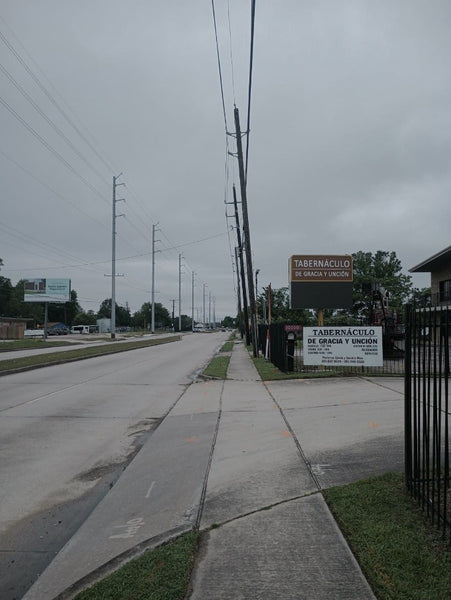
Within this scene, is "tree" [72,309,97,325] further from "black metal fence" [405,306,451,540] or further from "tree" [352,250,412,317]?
"black metal fence" [405,306,451,540]

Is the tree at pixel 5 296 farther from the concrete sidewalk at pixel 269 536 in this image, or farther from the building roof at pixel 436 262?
the concrete sidewalk at pixel 269 536

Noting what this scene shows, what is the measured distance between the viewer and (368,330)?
15680mm

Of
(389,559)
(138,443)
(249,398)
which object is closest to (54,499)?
(138,443)

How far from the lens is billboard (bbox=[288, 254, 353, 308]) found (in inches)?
758

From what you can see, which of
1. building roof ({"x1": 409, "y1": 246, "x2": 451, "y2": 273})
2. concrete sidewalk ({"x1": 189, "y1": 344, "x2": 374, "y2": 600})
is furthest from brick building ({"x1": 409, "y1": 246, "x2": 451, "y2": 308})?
concrete sidewalk ({"x1": 189, "y1": 344, "x2": 374, "y2": 600})

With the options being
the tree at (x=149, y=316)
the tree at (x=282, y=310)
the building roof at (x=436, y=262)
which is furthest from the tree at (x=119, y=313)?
the building roof at (x=436, y=262)

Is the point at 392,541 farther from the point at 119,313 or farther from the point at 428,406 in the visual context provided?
the point at 119,313

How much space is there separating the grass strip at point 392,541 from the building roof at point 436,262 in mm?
29699

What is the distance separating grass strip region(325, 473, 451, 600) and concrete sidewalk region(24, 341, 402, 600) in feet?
0.40

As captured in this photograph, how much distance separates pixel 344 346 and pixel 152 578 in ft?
42.6

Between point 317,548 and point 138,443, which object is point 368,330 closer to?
point 138,443

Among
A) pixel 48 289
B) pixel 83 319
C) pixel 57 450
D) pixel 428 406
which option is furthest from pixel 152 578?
pixel 83 319

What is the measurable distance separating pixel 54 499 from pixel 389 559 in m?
3.51

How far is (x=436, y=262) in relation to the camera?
3650 centimetres
